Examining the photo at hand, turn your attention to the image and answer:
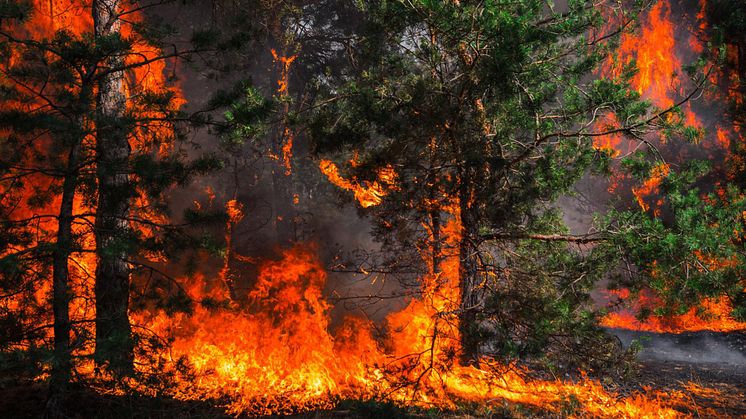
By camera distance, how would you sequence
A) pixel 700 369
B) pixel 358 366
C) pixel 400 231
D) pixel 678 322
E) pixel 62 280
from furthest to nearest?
1. pixel 678 322
2. pixel 700 369
3. pixel 400 231
4. pixel 358 366
5. pixel 62 280

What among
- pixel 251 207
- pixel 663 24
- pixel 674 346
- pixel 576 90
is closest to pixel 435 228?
pixel 576 90

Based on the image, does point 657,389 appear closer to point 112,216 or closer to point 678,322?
point 678,322

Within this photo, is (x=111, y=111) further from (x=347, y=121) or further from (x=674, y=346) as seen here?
(x=674, y=346)

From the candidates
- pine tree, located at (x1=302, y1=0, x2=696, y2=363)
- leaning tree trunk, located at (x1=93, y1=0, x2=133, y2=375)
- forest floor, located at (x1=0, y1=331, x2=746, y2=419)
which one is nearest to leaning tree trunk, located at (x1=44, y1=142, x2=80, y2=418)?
leaning tree trunk, located at (x1=93, y1=0, x2=133, y2=375)

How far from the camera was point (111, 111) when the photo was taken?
8.26m

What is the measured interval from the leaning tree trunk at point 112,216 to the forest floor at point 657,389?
0.92 meters

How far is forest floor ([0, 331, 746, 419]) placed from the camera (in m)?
6.12

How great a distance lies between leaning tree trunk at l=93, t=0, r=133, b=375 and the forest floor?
924mm

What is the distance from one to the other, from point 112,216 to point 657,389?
11087 mm

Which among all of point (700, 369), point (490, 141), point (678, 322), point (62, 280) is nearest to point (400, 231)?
point (490, 141)

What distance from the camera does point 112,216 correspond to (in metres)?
5.45

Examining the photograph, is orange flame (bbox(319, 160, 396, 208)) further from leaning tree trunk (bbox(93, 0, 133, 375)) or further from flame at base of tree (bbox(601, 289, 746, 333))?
flame at base of tree (bbox(601, 289, 746, 333))

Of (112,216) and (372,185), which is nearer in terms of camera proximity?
(112,216)

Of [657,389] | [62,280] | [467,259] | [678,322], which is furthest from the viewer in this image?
[678,322]
